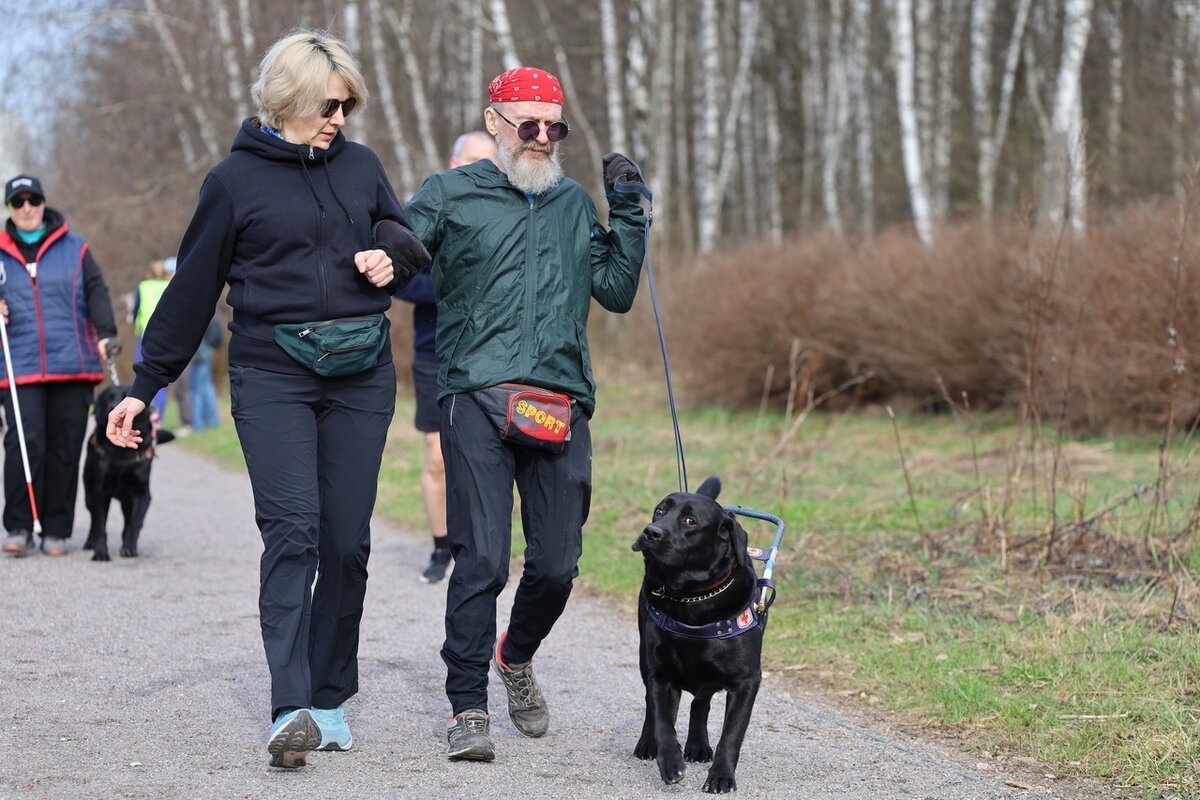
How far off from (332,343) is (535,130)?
989 millimetres

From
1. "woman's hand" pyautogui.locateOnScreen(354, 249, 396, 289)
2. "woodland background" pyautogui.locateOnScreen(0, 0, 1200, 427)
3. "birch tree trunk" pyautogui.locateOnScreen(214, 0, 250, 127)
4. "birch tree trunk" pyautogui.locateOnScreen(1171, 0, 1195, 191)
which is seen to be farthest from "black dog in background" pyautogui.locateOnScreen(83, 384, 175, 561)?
"birch tree trunk" pyautogui.locateOnScreen(214, 0, 250, 127)

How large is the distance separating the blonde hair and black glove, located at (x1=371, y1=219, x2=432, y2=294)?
437 millimetres

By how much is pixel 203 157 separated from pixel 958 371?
58.7 feet

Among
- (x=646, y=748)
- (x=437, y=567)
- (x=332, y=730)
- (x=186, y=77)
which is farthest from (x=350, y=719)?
(x=186, y=77)

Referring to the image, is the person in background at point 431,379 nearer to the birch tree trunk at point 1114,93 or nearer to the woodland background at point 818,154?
the woodland background at point 818,154

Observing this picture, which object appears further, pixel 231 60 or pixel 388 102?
pixel 388 102

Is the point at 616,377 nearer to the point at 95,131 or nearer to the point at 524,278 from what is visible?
the point at 95,131

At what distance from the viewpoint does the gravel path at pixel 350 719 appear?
4.34 metres

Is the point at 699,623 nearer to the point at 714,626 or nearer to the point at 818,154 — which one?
the point at 714,626

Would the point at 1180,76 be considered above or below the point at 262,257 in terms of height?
above

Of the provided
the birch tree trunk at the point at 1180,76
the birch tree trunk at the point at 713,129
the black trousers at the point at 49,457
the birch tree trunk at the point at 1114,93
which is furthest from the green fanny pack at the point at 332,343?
the birch tree trunk at the point at 1114,93

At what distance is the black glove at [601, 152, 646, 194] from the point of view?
479 centimetres

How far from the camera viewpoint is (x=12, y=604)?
6965 mm

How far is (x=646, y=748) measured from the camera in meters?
4.68
